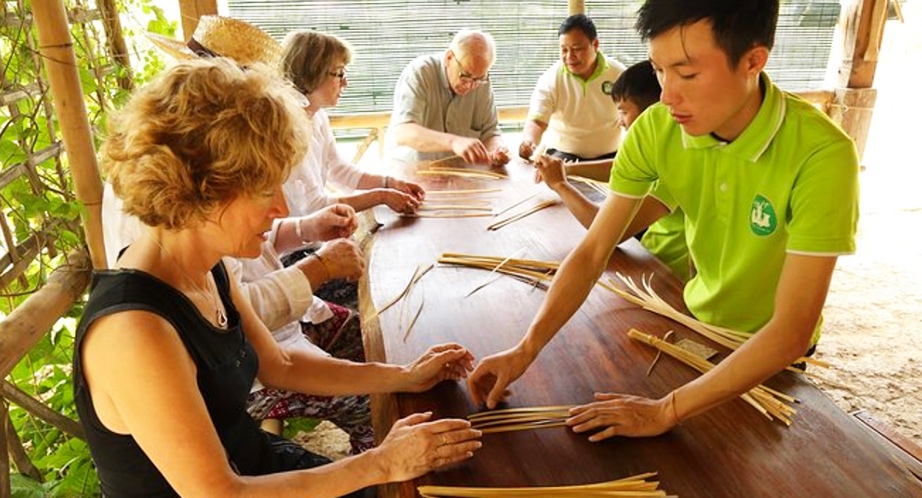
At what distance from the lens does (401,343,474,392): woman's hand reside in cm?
133

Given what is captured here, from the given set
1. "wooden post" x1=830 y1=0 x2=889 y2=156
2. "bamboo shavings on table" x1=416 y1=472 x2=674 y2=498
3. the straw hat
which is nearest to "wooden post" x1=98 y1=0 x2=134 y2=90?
the straw hat

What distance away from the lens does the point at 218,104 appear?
114 cm

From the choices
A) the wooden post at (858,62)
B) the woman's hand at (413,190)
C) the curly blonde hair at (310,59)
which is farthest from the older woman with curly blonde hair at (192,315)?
the wooden post at (858,62)

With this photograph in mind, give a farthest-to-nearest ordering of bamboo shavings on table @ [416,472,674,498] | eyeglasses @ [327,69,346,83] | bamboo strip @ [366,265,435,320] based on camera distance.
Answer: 1. eyeglasses @ [327,69,346,83]
2. bamboo strip @ [366,265,435,320]
3. bamboo shavings on table @ [416,472,674,498]

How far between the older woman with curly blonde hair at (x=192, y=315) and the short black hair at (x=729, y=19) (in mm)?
803

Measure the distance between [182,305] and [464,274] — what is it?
2.88 feet

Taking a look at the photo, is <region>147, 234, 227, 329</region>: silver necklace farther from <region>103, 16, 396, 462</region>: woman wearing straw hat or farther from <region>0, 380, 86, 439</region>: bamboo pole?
<region>0, 380, 86, 439</region>: bamboo pole

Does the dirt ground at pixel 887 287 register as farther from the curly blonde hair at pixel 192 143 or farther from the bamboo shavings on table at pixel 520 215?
the curly blonde hair at pixel 192 143

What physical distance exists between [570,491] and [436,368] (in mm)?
425

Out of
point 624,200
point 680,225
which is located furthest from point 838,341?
point 624,200

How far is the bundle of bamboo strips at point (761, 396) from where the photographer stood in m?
1.19

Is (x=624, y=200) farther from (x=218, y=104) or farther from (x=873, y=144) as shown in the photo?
(x=873, y=144)

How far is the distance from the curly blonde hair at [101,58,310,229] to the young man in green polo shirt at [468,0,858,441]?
2.06ft

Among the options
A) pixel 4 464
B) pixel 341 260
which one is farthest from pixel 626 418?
pixel 4 464
